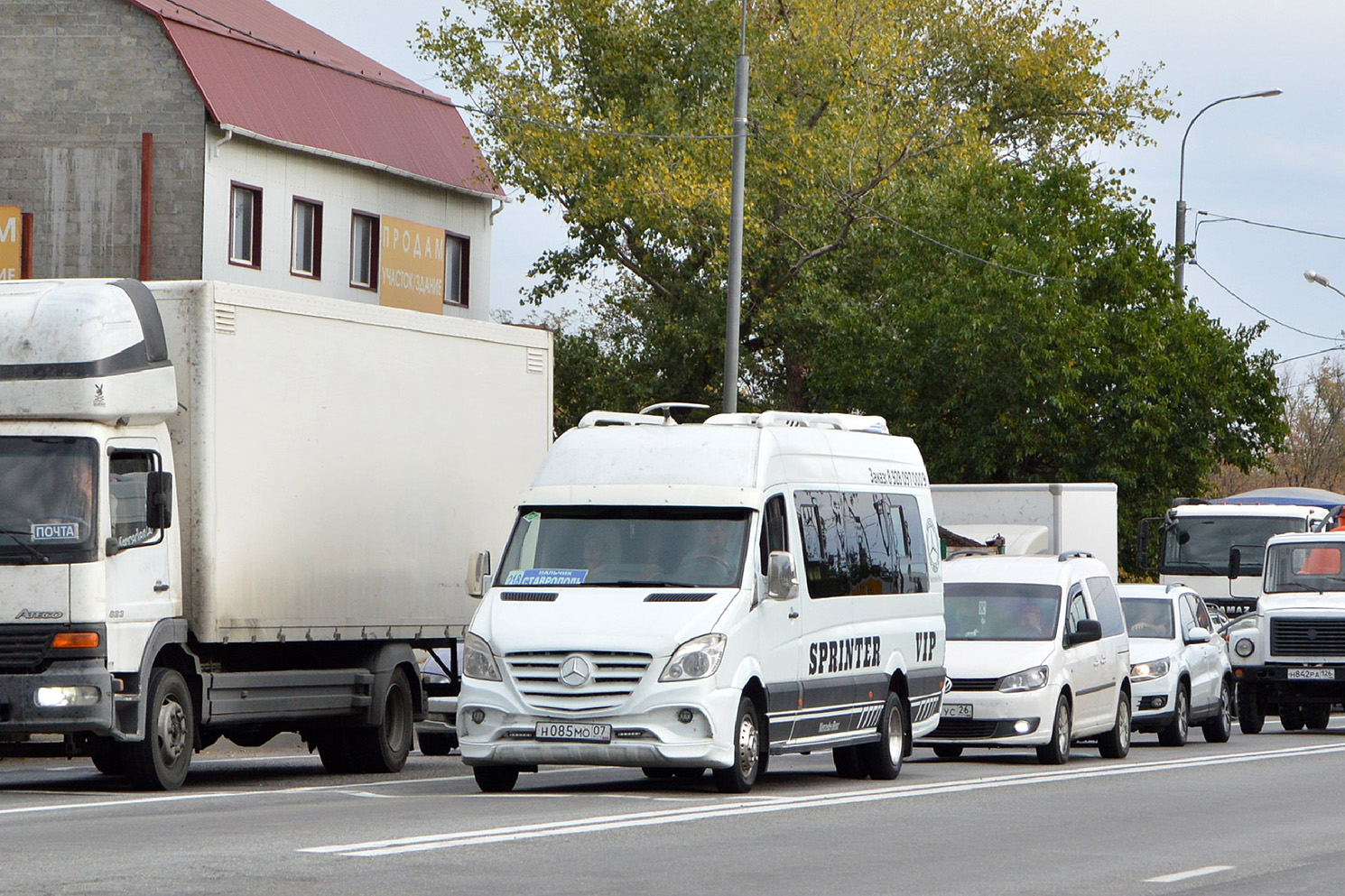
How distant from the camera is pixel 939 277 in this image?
39.8 m

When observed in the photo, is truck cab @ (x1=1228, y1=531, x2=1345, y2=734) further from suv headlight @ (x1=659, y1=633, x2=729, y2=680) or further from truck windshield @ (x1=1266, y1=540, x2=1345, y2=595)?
suv headlight @ (x1=659, y1=633, x2=729, y2=680)

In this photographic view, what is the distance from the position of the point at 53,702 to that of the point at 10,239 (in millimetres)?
23776

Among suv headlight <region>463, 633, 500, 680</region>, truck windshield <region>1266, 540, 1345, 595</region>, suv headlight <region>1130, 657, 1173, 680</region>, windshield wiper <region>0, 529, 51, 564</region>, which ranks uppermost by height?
windshield wiper <region>0, 529, 51, 564</region>

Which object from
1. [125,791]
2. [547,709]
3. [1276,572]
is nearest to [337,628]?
[125,791]

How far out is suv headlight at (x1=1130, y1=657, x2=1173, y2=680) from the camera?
22719mm

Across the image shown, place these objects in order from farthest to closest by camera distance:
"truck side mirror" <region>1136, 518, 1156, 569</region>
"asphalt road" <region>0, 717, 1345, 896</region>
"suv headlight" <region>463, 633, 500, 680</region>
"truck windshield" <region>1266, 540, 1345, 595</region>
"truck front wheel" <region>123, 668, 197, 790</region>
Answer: "truck side mirror" <region>1136, 518, 1156, 569</region> → "truck windshield" <region>1266, 540, 1345, 595</region> → "truck front wheel" <region>123, 668, 197, 790</region> → "suv headlight" <region>463, 633, 500, 680</region> → "asphalt road" <region>0, 717, 1345, 896</region>

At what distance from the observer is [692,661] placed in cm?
1369

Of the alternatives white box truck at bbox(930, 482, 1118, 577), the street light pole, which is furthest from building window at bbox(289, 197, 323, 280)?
white box truck at bbox(930, 482, 1118, 577)

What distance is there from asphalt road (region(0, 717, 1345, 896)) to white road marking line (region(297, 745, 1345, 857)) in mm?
32

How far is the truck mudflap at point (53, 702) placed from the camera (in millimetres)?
13766

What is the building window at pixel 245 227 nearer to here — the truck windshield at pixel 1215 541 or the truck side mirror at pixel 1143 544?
the truck side mirror at pixel 1143 544

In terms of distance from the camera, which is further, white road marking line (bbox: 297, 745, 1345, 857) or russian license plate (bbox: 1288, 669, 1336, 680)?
russian license plate (bbox: 1288, 669, 1336, 680)

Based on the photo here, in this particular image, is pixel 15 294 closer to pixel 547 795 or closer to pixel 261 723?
pixel 261 723

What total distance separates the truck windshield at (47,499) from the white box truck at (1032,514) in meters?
16.6
